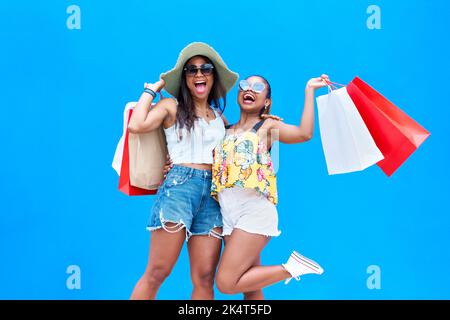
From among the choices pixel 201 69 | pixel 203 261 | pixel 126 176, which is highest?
pixel 201 69

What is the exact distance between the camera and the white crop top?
364 centimetres

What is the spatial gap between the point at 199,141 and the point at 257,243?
68 cm

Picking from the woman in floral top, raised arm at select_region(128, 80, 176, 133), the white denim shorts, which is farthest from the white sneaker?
raised arm at select_region(128, 80, 176, 133)

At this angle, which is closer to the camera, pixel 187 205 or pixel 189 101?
pixel 187 205

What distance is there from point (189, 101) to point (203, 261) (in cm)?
96

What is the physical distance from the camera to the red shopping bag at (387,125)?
12.4 feet

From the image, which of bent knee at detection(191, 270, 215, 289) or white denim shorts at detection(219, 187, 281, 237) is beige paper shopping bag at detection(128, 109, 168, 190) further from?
bent knee at detection(191, 270, 215, 289)

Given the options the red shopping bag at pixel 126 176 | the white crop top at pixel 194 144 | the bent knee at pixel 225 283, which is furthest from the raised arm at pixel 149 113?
the bent knee at pixel 225 283

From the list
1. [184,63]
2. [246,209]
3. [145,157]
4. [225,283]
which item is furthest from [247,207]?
[184,63]

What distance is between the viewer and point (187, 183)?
11.8 feet

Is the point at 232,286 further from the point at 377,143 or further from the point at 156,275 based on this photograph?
the point at 377,143

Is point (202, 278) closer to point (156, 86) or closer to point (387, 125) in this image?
point (156, 86)

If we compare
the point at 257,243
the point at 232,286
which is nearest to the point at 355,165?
the point at 257,243

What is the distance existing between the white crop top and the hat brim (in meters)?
0.29
